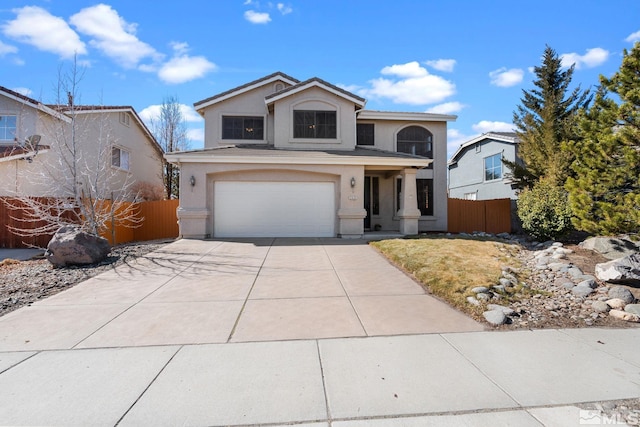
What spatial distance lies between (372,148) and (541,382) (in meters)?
13.5

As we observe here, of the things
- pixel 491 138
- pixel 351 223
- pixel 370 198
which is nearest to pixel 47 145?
pixel 351 223

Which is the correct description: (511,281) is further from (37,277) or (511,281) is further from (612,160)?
(37,277)

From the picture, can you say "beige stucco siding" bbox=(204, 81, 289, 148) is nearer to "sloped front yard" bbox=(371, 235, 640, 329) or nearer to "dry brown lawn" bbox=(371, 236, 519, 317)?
"dry brown lawn" bbox=(371, 236, 519, 317)

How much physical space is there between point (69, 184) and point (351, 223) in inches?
424

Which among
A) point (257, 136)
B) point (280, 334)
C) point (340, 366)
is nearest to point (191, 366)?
point (280, 334)

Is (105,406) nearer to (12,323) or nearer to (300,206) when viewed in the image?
(12,323)

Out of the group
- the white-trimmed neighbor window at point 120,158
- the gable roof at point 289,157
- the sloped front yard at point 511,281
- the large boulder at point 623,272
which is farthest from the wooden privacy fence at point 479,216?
the white-trimmed neighbor window at point 120,158

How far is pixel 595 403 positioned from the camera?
9.53 ft

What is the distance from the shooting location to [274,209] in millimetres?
12844

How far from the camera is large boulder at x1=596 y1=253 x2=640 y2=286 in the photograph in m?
6.05

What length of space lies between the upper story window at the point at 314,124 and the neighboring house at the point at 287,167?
0.04m

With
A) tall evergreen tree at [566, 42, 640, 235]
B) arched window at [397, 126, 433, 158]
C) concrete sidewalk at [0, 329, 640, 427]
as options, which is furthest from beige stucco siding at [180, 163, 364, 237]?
concrete sidewalk at [0, 329, 640, 427]

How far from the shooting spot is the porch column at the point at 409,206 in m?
13.2

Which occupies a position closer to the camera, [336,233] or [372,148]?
[336,233]
